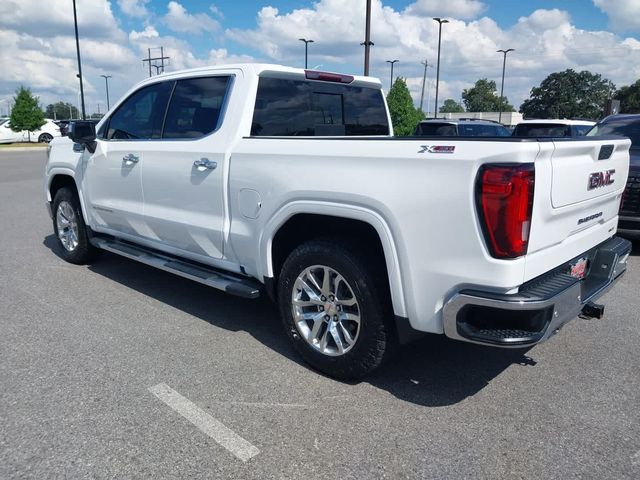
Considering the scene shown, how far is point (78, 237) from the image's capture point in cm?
609

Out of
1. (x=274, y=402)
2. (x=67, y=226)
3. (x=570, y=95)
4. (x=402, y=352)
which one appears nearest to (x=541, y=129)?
(x=402, y=352)

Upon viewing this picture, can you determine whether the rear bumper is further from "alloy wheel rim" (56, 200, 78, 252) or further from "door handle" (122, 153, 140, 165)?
"alloy wheel rim" (56, 200, 78, 252)

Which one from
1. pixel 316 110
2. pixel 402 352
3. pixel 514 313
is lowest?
pixel 402 352

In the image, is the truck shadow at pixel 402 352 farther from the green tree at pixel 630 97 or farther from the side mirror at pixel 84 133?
the green tree at pixel 630 97

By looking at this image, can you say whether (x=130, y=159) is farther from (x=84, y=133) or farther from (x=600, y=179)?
(x=600, y=179)

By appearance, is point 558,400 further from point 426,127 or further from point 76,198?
point 426,127

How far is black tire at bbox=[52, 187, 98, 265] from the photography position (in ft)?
19.7

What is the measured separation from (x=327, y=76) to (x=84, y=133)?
2.39 metres

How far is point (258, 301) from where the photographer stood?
5191mm

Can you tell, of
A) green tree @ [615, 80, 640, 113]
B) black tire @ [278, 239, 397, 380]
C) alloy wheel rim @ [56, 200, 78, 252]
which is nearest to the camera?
black tire @ [278, 239, 397, 380]

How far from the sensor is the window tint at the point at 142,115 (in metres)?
4.77

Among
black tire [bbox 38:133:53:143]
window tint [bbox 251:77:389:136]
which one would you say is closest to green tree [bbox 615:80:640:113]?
black tire [bbox 38:133:53:143]

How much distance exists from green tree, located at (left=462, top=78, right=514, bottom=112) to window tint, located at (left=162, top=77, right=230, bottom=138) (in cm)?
11105

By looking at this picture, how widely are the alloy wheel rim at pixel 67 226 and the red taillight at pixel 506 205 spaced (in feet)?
15.7
